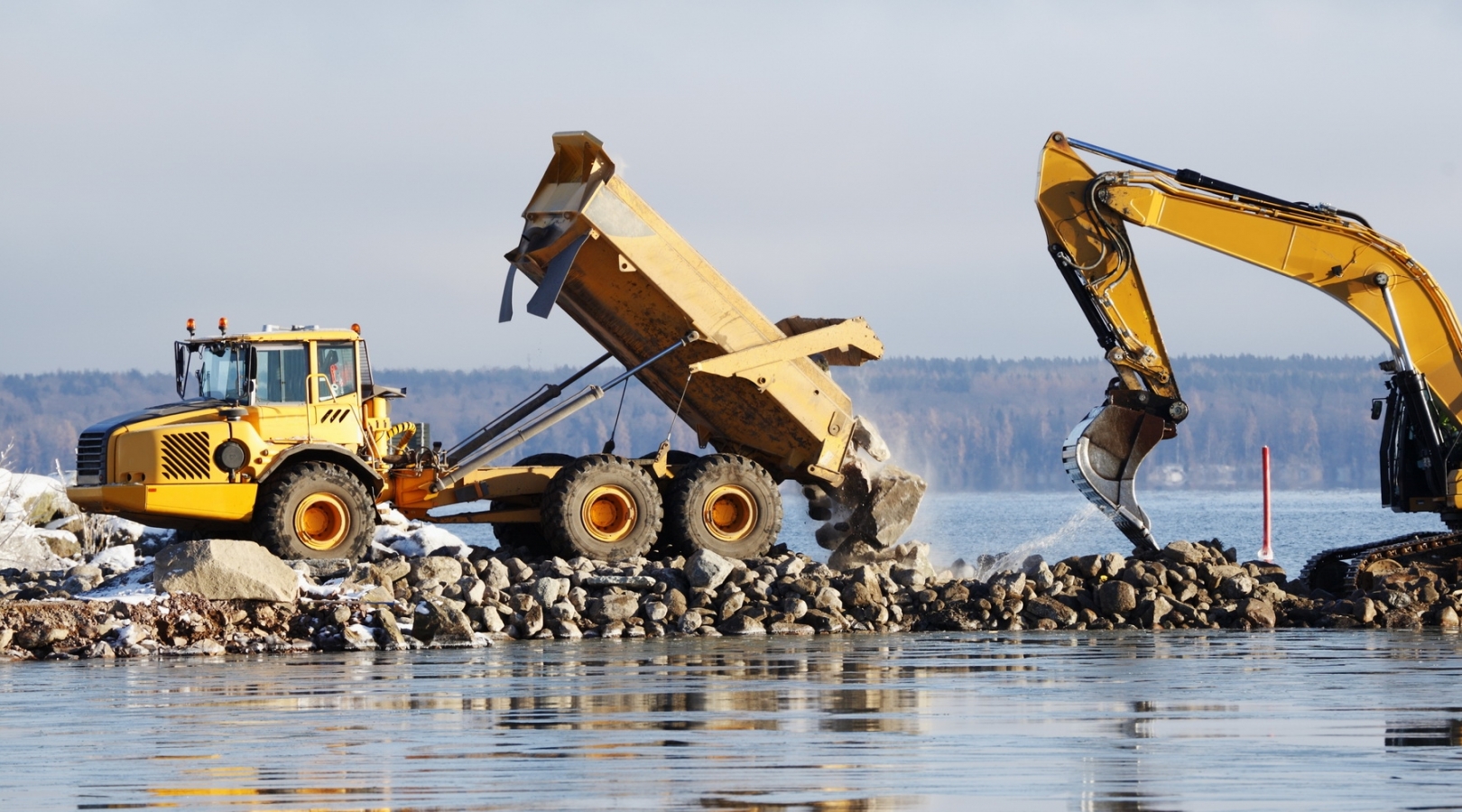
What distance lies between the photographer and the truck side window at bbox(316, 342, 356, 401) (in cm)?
1880

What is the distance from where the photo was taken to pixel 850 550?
70.1 feet

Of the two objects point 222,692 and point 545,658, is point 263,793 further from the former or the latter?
point 545,658

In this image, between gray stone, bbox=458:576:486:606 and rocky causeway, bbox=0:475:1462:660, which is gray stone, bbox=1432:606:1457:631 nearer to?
rocky causeway, bbox=0:475:1462:660

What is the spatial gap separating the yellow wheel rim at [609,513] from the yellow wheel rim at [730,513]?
76 cm

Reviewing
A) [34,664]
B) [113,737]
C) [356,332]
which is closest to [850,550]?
[356,332]

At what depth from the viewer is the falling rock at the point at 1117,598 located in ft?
59.8

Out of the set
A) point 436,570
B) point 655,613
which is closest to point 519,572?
point 436,570

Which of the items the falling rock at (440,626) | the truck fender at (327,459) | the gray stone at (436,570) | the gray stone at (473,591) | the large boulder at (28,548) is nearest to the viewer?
the falling rock at (440,626)

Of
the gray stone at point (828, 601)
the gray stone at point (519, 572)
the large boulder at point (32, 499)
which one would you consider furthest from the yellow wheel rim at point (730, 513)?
the large boulder at point (32, 499)

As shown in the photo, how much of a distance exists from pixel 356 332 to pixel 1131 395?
7012 millimetres

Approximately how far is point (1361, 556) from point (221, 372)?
1026cm

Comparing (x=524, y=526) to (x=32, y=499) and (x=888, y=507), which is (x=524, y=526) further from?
(x=32, y=499)

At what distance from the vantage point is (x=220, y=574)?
16.3m

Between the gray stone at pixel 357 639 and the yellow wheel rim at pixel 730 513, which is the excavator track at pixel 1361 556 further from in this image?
the gray stone at pixel 357 639
